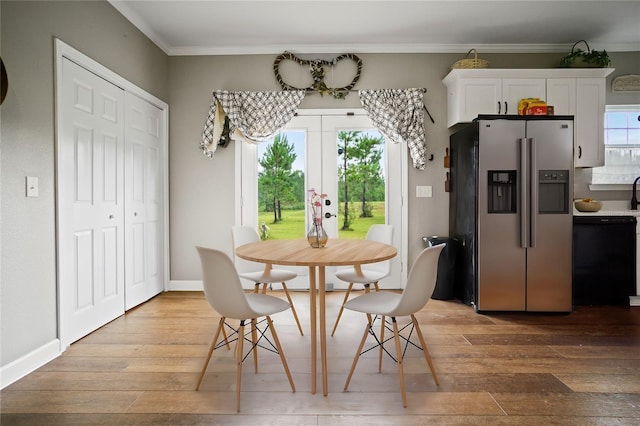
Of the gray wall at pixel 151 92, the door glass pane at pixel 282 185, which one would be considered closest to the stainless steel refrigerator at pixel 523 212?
the gray wall at pixel 151 92

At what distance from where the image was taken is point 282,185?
4395 mm

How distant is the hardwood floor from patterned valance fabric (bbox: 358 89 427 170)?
1926 mm

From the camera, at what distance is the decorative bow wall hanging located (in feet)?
14.0

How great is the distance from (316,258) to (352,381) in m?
0.74

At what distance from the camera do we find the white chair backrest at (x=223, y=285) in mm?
1889

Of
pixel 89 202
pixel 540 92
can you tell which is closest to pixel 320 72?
pixel 540 92

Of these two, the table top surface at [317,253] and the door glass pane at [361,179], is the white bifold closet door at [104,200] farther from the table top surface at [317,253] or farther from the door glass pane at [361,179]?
the door glass pane at [361,179]

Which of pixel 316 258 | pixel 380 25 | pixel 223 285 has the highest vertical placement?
pixel 380 25

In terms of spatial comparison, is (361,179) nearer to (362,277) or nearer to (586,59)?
(362,277)

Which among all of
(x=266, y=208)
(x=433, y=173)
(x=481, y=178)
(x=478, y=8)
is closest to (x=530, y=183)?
(x=481, y=178)

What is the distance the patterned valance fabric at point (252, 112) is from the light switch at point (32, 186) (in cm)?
201

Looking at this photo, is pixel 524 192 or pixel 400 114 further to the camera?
pixel 400 114

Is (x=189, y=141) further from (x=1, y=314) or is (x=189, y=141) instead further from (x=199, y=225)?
(x=1, y=314)

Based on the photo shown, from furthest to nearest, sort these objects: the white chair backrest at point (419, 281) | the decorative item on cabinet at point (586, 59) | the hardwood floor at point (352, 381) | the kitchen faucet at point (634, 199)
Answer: the kitchen faucet at point (634, 199) → the decorative item on cabinet at point (586, 59) → the white chair backrest at point (419, 281) → the hardwood floor at point (352, 381)
